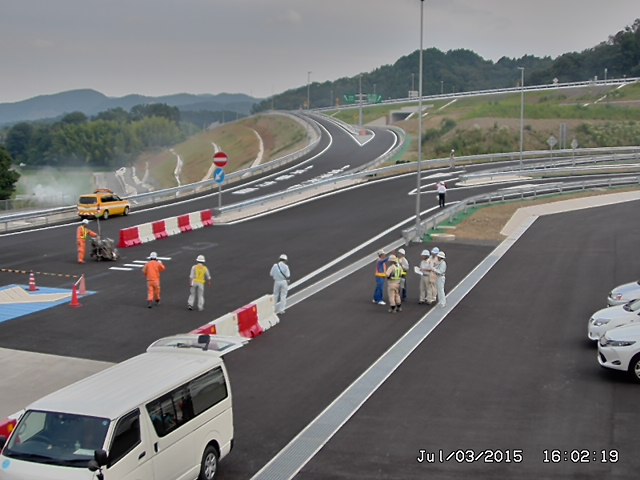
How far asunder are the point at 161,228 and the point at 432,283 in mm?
15142

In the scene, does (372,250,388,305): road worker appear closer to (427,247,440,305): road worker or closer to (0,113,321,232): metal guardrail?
(427,247,440,305): road worker

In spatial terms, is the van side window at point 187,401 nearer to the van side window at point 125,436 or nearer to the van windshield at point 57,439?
the van side window at point 125,436

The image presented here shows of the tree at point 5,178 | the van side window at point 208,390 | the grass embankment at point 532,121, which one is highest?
the grass embankment at point 532,121

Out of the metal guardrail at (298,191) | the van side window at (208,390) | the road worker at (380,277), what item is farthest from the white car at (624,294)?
the metal guardrail at (298,191)

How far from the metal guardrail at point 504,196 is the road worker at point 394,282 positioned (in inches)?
433

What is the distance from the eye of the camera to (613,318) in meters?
17.3

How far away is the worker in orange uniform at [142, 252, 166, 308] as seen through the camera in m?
21.1

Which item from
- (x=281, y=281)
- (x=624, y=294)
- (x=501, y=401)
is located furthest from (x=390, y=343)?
(x=624, y=294)

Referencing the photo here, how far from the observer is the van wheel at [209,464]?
414 inches

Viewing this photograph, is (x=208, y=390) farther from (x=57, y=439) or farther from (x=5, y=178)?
(x=5, y=178)

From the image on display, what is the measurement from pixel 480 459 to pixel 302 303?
37.6 ft

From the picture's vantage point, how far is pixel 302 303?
22.4m

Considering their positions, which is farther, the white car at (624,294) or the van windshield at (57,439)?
the white car at (624,294)

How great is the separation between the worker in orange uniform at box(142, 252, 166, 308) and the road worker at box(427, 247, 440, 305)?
7301mm
